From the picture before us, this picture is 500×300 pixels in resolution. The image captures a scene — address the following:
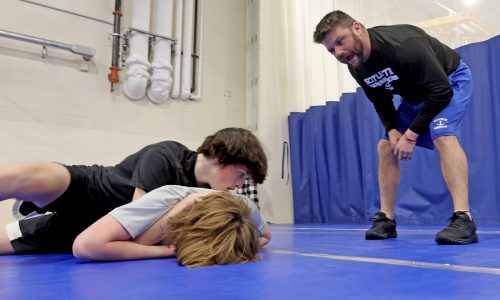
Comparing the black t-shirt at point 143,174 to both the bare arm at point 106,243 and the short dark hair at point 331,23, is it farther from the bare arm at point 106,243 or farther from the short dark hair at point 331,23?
the short dark hair at point 331,23

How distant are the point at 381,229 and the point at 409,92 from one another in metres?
0.52

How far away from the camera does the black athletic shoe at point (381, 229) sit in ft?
4.95

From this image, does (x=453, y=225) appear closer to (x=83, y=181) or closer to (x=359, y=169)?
(x=83, y=181)

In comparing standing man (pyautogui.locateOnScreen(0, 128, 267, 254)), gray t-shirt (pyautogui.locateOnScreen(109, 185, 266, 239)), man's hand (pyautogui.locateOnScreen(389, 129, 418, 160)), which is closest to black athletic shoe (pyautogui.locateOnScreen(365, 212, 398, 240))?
man's hand (pyautogui.locateOnScreen(389, 129, 418, 160))

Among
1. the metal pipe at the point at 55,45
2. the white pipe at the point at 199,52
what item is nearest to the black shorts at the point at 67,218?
the metal pipe at the point at 55,45

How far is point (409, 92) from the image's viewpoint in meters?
1.56

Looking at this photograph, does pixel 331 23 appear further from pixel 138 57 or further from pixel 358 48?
pixel 138 57

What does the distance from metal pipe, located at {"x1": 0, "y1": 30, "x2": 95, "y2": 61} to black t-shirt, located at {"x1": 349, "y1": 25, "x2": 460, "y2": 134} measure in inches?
81.6

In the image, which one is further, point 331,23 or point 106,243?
point 331,23

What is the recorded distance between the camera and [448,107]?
143cm

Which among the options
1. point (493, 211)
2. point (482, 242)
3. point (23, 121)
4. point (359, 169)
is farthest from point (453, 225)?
point (23, 121)

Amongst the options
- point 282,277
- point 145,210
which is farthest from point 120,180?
point 282,277

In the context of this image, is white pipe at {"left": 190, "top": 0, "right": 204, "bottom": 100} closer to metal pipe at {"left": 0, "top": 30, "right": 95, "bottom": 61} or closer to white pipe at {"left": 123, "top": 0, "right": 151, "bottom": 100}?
white pipe at {"left": 123, "top": 0, "right": 151, "bottom": 100}

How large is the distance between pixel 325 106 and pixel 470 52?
114cm
